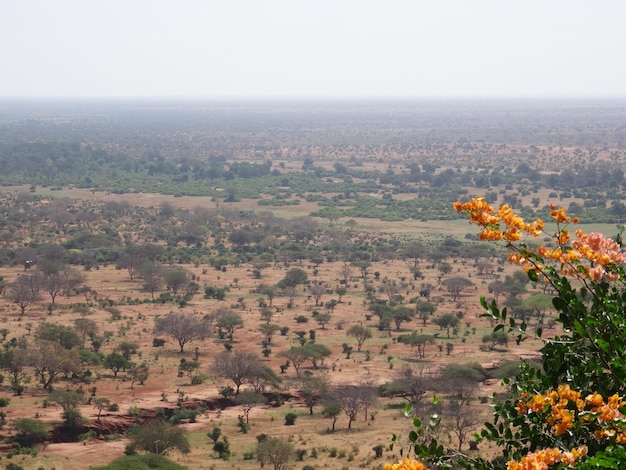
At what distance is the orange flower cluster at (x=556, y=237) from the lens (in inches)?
197

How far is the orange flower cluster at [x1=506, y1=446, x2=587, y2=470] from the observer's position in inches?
167

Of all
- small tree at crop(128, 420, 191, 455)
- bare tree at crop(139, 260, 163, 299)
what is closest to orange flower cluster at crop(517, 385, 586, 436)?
small tree at crop(128, 420, 191, 455)

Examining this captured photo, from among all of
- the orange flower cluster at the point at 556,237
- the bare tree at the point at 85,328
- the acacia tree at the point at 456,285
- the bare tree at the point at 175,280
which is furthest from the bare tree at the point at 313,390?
the orange flower cluster at the point at 556,237

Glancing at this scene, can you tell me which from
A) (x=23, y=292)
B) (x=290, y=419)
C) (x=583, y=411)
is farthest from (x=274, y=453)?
(x=23, y=292)

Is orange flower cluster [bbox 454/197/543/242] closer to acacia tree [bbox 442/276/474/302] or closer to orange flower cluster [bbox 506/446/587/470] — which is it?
orange flower cluster [bbox 506/446/587/470]

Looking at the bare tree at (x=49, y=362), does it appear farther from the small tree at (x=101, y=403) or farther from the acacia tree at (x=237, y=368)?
the acacia tree at (x=237, y=368)

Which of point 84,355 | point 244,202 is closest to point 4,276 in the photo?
point 84,355

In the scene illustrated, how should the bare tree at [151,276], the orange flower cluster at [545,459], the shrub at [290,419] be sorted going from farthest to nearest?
the bare tree at [151,276]
the shrub at [290,419]
the orange flower cluster at [545,459]

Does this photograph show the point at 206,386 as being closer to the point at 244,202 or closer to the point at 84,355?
the point at 84,355

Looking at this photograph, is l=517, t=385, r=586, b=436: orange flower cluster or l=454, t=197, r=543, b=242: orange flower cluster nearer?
l=517, t=385, r=586, b=436: orange flower cluster

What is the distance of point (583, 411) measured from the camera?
4781mm

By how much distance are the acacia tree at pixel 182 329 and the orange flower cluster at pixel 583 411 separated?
35658mm

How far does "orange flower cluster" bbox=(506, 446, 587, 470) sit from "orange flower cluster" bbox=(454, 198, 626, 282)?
140cm

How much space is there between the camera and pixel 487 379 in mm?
35094
